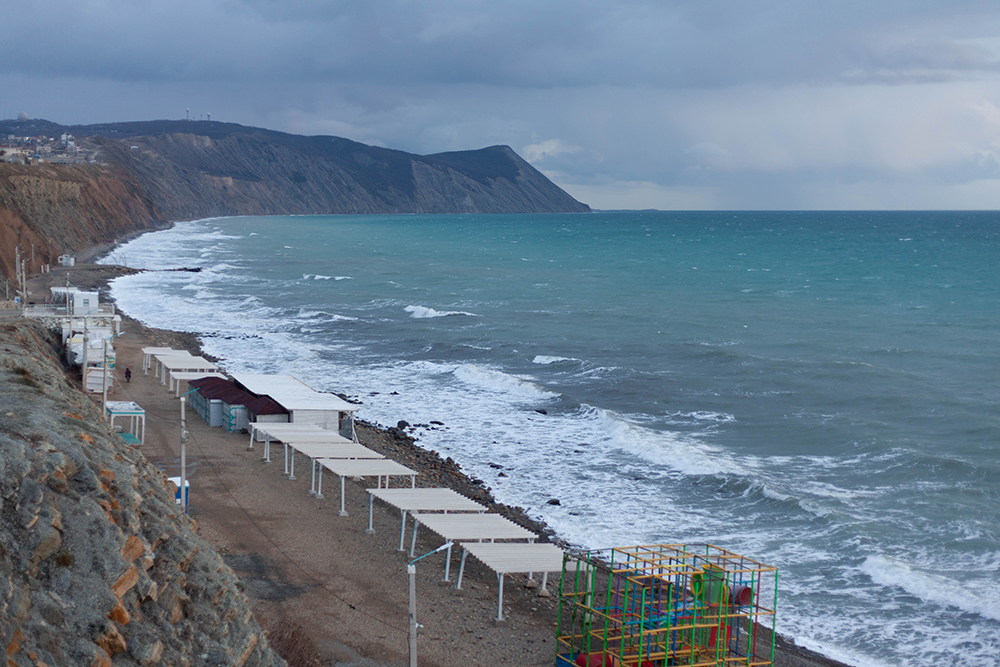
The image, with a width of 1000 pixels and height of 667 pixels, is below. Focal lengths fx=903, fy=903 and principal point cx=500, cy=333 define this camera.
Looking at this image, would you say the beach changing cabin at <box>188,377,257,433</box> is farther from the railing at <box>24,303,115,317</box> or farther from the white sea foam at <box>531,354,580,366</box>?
the white sea foam at <box>531,354,580,366</box>

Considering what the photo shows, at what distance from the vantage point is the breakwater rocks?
31.1ft

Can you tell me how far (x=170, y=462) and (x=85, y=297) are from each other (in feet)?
51.7

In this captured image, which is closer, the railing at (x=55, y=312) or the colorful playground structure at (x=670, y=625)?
the colorful playground structure at (x=670, y=625)

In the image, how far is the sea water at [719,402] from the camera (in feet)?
65.4

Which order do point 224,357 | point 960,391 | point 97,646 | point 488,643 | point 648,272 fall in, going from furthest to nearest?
point 648,272 → point 224,357 → point 960,391 → point 488,643 → point 97,646

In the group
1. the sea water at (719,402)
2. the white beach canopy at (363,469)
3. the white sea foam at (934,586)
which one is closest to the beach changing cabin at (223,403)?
the sea water at (719,402)

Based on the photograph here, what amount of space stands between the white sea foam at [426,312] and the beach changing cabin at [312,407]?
29.7m

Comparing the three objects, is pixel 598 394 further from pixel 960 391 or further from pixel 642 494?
pixel 960 391

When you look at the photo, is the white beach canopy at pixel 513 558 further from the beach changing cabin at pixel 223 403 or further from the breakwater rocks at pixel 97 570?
the beach changing cabin at pixel 223 403

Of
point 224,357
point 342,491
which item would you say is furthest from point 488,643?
point 224,357

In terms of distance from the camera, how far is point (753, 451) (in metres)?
28.6

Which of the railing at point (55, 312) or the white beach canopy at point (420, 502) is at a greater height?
the railing at point (55, 312)

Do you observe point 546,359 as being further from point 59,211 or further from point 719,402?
point 59,211

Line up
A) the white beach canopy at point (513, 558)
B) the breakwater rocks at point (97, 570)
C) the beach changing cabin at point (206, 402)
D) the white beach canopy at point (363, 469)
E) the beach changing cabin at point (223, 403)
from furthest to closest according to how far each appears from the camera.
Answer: the beach changing cabin at point (206, 402)
the beach changing cabin at point (223, 403)
the white beach canopy at point (363, 469)
the white beach canopy at point (513, 558)
the breakwater rocks at point (97, 570)
